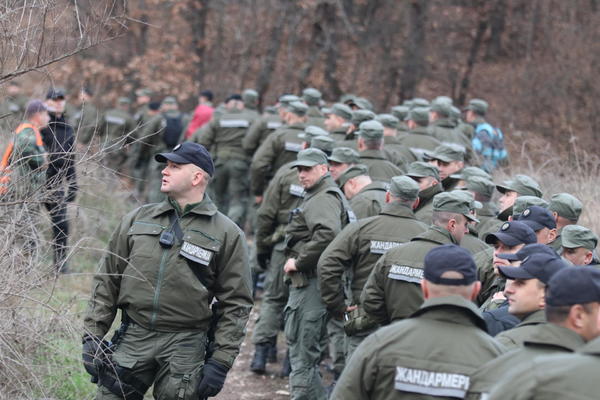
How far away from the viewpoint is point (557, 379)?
308 centimetres

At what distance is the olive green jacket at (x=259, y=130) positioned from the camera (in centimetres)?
1398

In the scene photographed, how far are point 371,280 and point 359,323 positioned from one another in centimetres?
70

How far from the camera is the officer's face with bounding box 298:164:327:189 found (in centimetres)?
813

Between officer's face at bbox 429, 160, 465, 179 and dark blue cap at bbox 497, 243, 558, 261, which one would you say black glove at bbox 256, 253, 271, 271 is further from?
dark blue cap at bbox 497, 243, 558, 261

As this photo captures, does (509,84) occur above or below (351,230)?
below

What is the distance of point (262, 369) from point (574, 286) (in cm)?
610

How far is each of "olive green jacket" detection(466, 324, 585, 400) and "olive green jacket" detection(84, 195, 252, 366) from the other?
7.63 feet

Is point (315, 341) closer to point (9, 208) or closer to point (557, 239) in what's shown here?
point (557, 239)

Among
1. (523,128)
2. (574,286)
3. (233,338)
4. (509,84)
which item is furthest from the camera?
(509,84)

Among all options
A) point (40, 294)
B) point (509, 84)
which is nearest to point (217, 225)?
point (40, 294)

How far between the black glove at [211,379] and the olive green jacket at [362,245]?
1.82 meters

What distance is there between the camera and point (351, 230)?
7098mm

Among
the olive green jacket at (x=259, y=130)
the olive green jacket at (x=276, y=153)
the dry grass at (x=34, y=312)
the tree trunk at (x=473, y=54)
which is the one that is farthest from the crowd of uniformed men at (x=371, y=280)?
the tree trunk at (x=473, y=54)

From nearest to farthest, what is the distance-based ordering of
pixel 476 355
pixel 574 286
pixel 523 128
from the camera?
pixel 574 286 → pixel 476 355 → pixel 523 128
